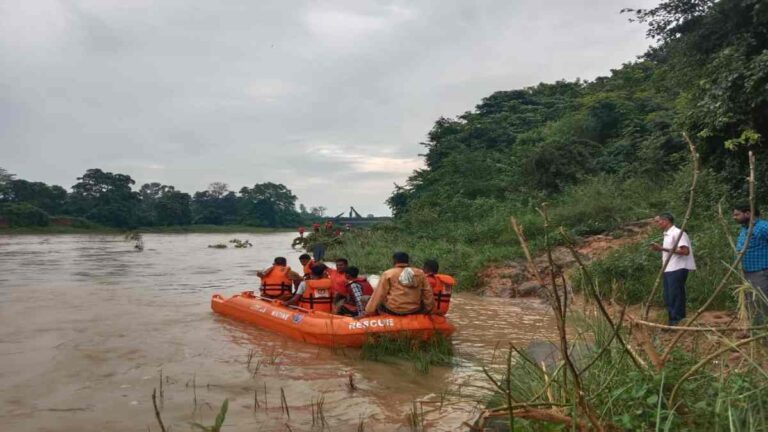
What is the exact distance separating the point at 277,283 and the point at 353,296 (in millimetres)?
1975

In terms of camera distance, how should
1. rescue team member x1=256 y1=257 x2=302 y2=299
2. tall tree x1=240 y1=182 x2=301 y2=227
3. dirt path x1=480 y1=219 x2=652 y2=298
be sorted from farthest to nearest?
tall tree x1=240 y1=182 x2=301 y2=227 → dirt path x1=480 y1=219 x2=652 y2=298 → rescue team member x1=256 y1=257 x2=302 y2=299

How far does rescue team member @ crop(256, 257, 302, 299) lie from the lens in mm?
9359

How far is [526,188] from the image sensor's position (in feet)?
70.4

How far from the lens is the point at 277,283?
9.34 metres

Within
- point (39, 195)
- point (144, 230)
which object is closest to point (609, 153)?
point (144, 230)

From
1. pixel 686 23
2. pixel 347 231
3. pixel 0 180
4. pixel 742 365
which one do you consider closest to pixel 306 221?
pixel 0 180

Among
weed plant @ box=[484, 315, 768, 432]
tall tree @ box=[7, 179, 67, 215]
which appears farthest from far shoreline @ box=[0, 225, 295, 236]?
weed plant @ box=[484, 315, 768, 432]

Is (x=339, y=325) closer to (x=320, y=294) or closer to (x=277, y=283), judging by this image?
(x=320, y=294)

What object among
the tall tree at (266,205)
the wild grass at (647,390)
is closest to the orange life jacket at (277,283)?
the wild grass at (647,390)

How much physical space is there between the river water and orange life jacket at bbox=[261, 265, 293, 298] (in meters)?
0.68

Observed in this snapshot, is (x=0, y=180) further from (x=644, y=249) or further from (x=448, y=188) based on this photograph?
(x=644, y=249)

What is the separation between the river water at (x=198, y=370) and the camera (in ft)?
16.0

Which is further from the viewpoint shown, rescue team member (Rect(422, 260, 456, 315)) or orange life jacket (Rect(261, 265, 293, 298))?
orange life jacket (Rect(261, 265, 293, 298))

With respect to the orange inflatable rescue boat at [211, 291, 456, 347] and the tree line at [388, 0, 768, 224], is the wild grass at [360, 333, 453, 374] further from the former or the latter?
the tree line at [388, 0, 768, 224]
